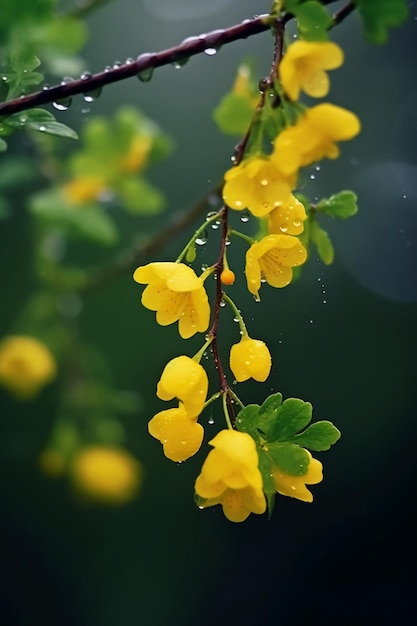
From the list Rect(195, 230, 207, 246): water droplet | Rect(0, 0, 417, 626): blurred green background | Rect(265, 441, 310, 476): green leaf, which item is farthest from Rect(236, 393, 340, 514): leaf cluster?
Rect(0, 0, 417, 626): blurred green background

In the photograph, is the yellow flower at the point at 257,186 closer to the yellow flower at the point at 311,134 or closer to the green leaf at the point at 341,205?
the yellow flower at the point at 311,134

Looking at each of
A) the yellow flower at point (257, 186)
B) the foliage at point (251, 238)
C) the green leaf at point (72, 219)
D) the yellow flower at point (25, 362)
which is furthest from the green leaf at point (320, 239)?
the yellow flower at point (25, 362)

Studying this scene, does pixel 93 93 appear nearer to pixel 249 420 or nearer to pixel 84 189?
pixel 249 420

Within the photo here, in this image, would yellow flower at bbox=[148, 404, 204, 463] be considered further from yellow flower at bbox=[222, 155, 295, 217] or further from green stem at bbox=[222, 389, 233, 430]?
yellow flower at bbox=[222, 155, 295, 217]

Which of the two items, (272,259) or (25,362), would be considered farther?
(25,362)

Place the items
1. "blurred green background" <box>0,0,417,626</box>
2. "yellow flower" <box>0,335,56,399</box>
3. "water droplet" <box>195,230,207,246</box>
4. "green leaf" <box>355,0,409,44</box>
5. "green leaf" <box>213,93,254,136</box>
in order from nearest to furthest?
"green leaf" <box>355,0,409,44</box> → "water droplet" <box>195,230,207,246</box> → "green leaf" <box>213,93,254,136</box> → "yellow flower" <box>0,335,56,399</box> → "blurred green background" <box>0,0,417,626</box>

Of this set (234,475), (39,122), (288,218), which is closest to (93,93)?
(39,122)
